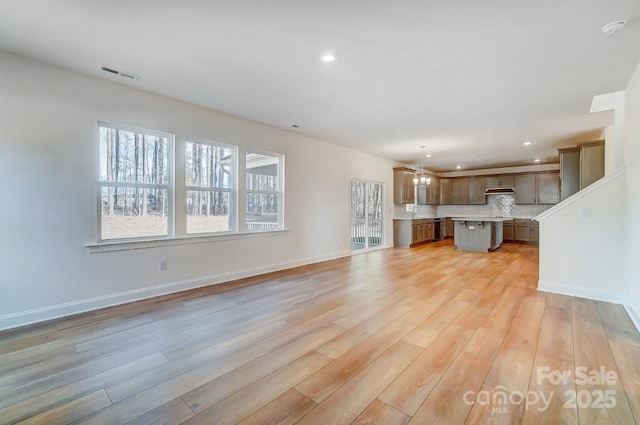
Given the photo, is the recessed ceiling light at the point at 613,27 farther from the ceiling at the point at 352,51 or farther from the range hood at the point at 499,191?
the range hood at the point at 499,191

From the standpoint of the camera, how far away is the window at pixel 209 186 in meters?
4.23

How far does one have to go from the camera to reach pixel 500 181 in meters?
9.84

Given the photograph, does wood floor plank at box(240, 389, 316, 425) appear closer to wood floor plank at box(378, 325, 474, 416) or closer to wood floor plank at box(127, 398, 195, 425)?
wood floor plank at box(127, 398, 195, 425)

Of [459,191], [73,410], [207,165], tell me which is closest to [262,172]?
[207,165]

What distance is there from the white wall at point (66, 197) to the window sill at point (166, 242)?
Result: 6cm

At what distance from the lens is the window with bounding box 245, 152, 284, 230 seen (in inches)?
197

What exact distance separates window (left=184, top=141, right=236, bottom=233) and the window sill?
13 cm

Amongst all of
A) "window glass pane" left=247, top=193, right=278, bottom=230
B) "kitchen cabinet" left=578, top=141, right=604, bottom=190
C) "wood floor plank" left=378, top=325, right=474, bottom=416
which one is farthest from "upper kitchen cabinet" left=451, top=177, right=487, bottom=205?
"wood floor plank" left=378, top=325, right=474, bottom=416

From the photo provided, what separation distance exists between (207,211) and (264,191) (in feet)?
3.76

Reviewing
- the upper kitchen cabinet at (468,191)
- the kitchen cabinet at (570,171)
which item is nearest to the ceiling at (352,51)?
the kitchen cabinet at (570,171)

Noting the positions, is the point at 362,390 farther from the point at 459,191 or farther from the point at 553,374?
the point at 459,191

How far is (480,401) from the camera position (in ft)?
5.74

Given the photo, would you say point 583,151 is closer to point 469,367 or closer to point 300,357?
point 469,367

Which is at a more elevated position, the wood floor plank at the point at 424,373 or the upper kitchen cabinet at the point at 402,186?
the upper kitchen cabinet at the point at 402,186
